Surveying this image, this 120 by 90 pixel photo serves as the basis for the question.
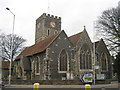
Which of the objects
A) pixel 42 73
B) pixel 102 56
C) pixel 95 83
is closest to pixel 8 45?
pixel 42 73

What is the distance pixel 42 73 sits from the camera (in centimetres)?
3183

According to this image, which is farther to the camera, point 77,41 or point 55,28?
point 55,28

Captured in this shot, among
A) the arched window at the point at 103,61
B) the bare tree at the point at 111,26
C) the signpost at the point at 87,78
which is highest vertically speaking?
the bare tree at the point at 111,26

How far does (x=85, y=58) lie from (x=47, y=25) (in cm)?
2036

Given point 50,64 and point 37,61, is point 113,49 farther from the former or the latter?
point 37,61

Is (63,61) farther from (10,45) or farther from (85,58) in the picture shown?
(10,45)

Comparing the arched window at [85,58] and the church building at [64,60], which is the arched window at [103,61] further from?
the arched window at [85,58]

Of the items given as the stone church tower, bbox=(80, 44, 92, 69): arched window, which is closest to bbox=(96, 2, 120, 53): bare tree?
bbox=(80, 44, 92, 69): arched window

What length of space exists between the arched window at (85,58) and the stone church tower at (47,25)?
17608 millimetres

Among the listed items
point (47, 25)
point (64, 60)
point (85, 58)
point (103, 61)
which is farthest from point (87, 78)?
point (47, 25)

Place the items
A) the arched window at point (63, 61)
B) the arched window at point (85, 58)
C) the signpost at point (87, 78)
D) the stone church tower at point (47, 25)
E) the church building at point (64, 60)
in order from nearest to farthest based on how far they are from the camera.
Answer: the signpost at point (87, 78)
the church building at point (64, 60)
the arched window at point (63, 61)
the arched window at point (85, 58)
the stone church tower at point (47, 25)

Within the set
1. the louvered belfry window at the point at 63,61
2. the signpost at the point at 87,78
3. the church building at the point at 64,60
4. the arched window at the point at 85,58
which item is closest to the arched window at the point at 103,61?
the church building at the point at 64,60

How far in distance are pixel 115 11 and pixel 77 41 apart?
33.5ft

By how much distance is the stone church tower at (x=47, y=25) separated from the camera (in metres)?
50.4
